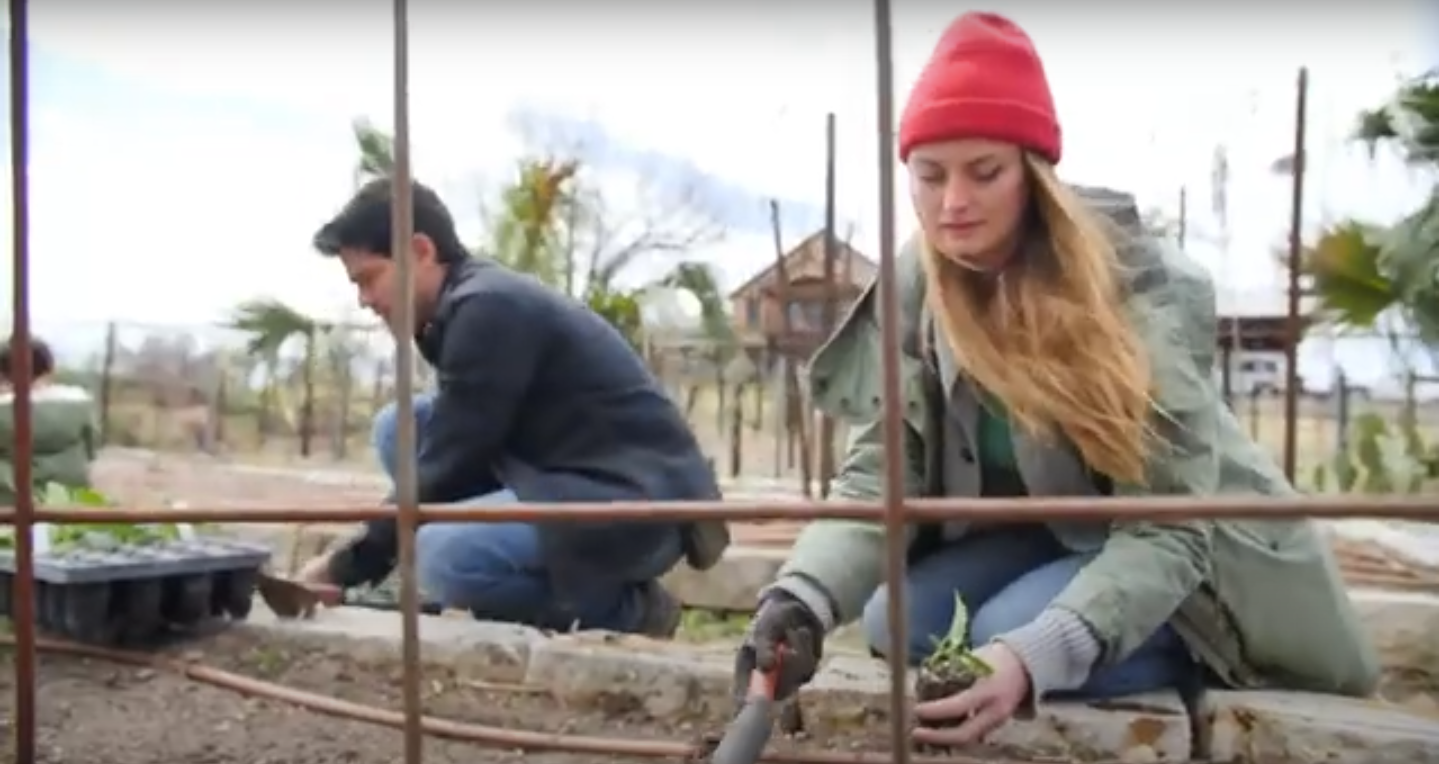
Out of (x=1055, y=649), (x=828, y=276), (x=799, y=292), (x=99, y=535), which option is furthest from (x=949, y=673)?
(x=799, y=292)

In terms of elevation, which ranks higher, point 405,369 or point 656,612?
point 405,369

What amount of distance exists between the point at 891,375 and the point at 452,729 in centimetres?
83

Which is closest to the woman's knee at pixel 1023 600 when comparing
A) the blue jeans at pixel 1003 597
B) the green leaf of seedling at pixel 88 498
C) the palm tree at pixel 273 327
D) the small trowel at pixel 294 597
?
the blue jeans at pixel 1003 597

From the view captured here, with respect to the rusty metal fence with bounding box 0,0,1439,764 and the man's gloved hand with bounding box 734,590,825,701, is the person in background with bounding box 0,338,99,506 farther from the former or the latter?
the man's gloved hand with bounding box 734,590,825,701

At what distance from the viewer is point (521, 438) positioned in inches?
92.2

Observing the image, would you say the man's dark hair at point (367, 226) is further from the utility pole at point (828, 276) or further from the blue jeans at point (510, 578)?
the utility pole at point (828, 276)

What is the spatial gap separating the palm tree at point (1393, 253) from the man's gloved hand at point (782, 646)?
9.01 ft

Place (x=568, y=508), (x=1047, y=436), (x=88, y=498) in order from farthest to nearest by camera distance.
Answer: (x=88, y=498)
(x=1047, y=436)
(x=568, y=508)

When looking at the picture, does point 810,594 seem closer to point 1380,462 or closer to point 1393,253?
point 1393,253

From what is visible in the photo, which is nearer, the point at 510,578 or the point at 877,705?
the point at 877,705

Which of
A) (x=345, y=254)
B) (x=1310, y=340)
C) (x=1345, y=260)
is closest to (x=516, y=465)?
(x=345, y=254)

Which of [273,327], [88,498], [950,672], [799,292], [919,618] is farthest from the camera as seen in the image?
[273,327]

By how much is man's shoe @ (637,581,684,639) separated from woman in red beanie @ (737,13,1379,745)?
83 centimetres

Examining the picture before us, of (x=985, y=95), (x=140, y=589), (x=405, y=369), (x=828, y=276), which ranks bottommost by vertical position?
(x=140, y=589)
